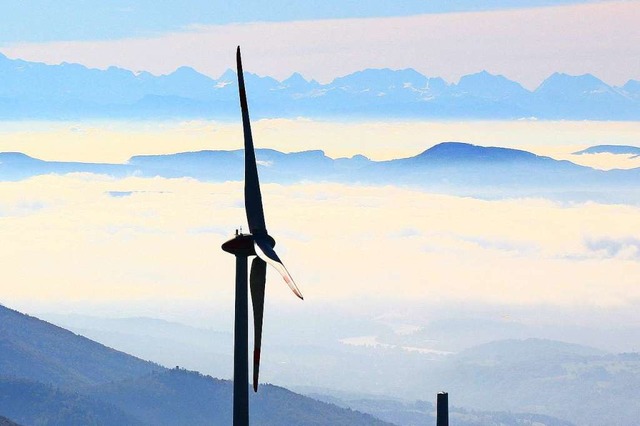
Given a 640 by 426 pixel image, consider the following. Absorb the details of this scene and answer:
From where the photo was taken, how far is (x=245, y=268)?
71875 mm

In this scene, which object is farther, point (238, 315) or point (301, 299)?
point (238, 315)

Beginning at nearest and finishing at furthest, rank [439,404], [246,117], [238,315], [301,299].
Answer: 1. [301,299]
2. [238,315]
3. [246,117]
4. [439,404]

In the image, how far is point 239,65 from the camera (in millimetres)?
71250

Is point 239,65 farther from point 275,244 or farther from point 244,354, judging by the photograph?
point 244,354

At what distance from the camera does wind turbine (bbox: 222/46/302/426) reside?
70.8 m

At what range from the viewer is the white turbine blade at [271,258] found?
6673 cm

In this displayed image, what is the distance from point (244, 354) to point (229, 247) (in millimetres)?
5589

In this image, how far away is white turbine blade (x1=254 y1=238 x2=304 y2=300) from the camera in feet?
219

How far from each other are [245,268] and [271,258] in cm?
200

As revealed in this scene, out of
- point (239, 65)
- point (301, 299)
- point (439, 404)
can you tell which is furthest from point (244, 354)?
point (439, 404)

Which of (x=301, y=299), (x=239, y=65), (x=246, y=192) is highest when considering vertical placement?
(x=239, y=65)

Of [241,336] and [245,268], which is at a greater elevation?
[245,268]

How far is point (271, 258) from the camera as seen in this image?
70.6 meters

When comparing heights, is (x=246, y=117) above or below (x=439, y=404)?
above
